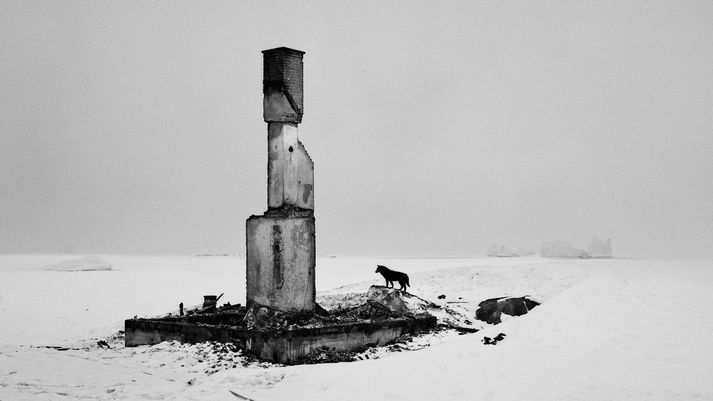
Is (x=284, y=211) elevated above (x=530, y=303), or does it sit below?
above

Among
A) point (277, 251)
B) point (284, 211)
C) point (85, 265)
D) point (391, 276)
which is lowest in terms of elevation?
point (85, 265)

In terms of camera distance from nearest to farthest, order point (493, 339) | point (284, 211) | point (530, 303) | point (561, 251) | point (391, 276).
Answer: point (493, 339)
point (284, 211)
point (391, 276)
point (530, 303)
point (561, 251)

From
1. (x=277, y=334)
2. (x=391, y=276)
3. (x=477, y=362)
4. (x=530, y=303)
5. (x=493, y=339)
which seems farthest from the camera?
(x=530, y=303)

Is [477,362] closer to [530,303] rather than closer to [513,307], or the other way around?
[513,307]

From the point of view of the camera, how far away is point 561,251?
122ft

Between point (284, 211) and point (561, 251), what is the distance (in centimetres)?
2748

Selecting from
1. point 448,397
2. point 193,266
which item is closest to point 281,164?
point 448,397

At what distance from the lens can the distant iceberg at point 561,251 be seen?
118ft

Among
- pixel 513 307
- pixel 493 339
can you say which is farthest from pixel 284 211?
pixel 513 307

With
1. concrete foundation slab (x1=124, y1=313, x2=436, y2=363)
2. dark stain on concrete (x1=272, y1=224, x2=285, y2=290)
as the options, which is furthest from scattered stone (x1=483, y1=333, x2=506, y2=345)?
dark stain on concrete (x1=272, y1=224, x2=285, y2=290)

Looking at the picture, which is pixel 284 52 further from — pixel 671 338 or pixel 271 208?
pixel 671 338

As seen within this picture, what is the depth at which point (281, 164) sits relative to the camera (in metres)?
13.3

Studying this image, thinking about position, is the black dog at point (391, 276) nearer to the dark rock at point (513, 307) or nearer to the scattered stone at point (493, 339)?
the dark rock at point (513, 307)

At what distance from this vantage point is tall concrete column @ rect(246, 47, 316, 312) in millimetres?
12883
